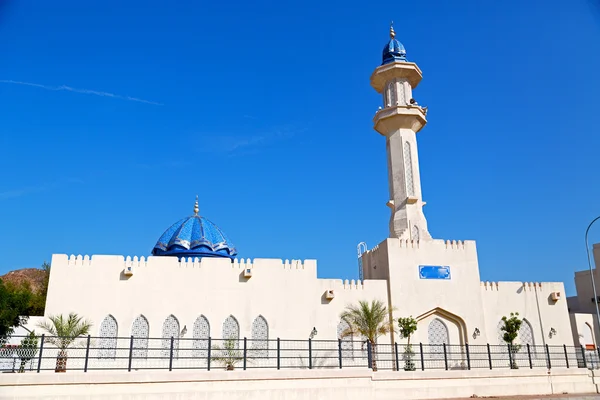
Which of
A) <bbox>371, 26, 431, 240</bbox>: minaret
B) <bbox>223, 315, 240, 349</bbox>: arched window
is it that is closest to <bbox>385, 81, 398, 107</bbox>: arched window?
<bbox>371, 26, 431, 240</bbox>: minaret

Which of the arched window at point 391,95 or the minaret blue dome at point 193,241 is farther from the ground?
the arched window at point 391,95

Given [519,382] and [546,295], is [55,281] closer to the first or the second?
[519,382]

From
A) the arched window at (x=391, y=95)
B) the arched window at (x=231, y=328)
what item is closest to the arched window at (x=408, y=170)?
the arched window at (x=391, y=95)

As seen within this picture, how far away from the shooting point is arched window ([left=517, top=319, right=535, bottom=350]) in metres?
24.6

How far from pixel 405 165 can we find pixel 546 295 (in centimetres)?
906

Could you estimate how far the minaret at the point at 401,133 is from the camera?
2589 cm

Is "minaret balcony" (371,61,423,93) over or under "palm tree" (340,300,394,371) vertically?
over

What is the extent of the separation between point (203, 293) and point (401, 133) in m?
12.8

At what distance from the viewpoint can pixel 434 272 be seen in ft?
79.3

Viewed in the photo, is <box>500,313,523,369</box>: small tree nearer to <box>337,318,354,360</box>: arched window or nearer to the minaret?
the minaret

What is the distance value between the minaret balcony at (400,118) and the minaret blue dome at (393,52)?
296 cm

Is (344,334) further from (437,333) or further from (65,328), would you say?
(65,328)

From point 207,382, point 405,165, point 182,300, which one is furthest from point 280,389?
point 405,165

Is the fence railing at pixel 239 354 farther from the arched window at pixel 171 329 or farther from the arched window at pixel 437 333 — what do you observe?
the arched window at pixel 437 333
